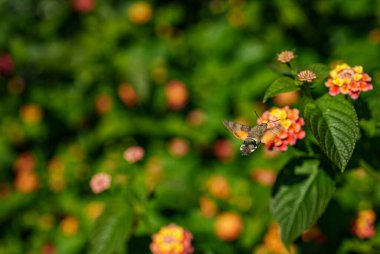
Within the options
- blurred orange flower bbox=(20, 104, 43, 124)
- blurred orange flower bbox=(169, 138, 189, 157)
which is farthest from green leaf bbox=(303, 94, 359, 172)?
blurred orange flower bbox=(20, 104, 43, 124)

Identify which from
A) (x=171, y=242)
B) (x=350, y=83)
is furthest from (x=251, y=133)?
(x=171, y=242)

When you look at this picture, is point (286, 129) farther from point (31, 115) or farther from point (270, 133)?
point (31, 115)

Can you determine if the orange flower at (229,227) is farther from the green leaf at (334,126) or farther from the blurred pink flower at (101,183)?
the green leaf at (334,126)

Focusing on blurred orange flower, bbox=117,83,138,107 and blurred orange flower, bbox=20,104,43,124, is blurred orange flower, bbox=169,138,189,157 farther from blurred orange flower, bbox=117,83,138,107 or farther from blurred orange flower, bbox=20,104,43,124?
blurred orange flower, bbox=20,104,43,124

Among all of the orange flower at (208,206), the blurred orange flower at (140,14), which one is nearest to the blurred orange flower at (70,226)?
the orange flower at (208,206)

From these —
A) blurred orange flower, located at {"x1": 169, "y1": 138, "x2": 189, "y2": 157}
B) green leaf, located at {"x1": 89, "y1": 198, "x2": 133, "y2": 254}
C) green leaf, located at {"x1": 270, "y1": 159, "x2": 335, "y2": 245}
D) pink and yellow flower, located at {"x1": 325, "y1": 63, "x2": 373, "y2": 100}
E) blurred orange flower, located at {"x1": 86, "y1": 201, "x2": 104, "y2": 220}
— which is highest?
pink and yellow flower, located at {"x1": 325, "y1": 63, "x2": 373, "y2": 100}

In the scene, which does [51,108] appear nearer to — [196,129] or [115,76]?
[115,76]
